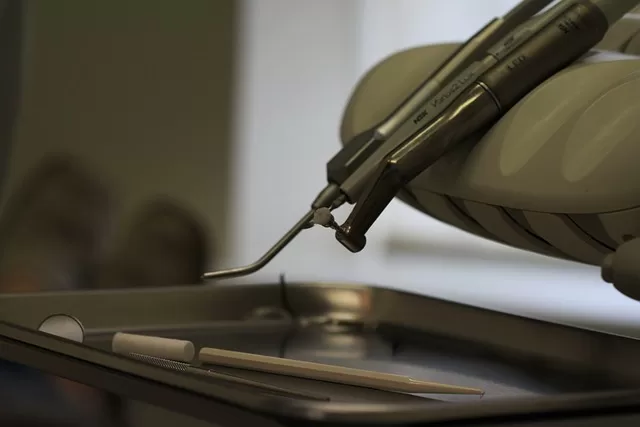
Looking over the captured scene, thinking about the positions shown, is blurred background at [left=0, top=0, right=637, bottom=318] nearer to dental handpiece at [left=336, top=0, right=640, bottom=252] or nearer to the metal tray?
the metal tray

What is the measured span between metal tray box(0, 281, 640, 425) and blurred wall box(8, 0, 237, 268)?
48cm

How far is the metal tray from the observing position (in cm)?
23

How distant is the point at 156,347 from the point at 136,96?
73 centimetres

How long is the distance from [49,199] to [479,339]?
635 mm

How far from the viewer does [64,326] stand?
0.45 metres

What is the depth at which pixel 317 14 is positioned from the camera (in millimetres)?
1207

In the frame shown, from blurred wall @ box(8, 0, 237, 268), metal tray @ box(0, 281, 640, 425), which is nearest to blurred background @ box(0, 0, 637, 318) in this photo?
blurred wall @ box(8, 0, 237, 268)

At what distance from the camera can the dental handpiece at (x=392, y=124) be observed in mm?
427

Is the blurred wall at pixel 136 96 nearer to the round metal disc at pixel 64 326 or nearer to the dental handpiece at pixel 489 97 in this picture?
the round metal disc at pixel 64 326

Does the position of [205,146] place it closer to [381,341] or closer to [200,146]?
[200,146]

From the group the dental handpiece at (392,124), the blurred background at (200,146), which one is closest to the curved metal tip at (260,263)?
the dental handpiece at (392,124)

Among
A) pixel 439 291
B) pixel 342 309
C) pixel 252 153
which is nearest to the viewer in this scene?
pixel 342 309

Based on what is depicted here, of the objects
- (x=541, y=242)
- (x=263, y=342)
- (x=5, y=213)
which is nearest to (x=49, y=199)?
(x=5, y=213)

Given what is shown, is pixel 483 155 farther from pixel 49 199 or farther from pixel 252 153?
pixel 252 153
